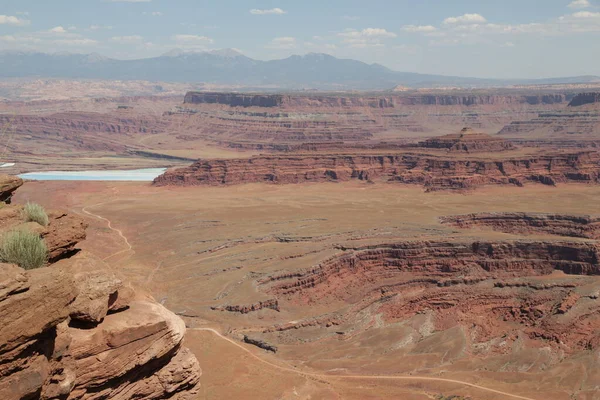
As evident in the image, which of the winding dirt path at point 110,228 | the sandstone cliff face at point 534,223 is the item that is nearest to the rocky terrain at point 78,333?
the winding dirt path at point 110,228

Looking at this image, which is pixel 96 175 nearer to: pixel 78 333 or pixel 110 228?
pixel 110 228

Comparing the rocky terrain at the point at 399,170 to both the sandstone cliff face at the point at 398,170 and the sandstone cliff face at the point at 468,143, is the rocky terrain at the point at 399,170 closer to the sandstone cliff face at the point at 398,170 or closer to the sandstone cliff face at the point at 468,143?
the sandstone cliff face at the point at 398,170

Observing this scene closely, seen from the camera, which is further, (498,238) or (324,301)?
(498,238)

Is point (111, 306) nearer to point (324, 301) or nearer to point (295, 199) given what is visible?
point (324, 301)

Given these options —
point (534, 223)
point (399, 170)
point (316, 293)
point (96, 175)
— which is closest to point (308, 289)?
point (316, 293)

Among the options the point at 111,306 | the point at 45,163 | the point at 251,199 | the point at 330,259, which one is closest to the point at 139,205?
the point at 251,199

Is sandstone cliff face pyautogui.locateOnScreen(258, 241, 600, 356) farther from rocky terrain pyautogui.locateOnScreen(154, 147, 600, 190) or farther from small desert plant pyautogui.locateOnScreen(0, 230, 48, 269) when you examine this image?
rocky terrain pyautogui.locateOnScreen(154, 147, 600, 190)

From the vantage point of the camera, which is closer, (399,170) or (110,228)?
(110,228)
